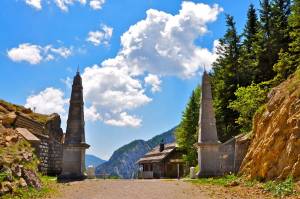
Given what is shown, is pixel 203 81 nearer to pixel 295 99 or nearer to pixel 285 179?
pixel 295 99

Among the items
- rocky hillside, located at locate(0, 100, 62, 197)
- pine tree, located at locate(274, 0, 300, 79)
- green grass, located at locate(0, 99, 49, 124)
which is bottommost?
rocky hillside, located at locate(0, 100, 62, 197)

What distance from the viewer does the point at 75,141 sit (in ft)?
83.9

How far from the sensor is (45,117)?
3731 cm

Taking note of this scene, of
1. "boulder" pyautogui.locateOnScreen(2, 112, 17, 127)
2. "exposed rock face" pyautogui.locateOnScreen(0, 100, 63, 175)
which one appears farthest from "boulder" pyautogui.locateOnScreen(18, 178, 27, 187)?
"boulder" pyautogui.locateOnScreen(2, 112, 17, 127)

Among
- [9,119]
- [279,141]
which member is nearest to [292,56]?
[279,141]

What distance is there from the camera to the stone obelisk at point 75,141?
83.3ft

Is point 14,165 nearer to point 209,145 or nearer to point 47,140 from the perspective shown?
point 209,145

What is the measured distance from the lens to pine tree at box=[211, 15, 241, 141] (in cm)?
4594

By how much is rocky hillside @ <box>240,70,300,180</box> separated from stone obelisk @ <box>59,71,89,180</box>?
10.2 meters

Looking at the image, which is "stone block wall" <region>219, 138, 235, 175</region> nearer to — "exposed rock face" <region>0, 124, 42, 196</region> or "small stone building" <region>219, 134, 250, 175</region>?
Result: "small stone building" <region>219, 134, 250, 175</region>

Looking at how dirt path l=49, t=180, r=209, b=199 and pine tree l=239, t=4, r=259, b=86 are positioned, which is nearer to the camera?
dirt path l=49, t=180, r=209, b=199

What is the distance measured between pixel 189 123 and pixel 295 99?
34.4m

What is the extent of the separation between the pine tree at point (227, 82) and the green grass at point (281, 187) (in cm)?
2803

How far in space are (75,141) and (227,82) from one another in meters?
26.5
